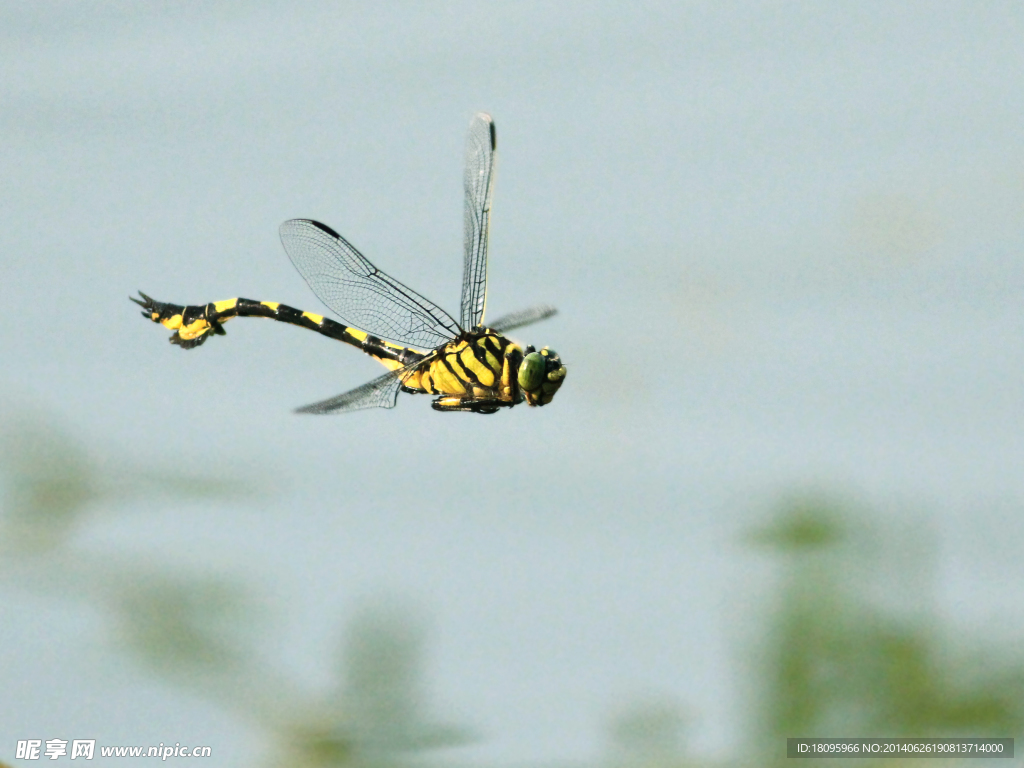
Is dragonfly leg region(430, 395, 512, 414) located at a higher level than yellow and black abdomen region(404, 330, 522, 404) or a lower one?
lower

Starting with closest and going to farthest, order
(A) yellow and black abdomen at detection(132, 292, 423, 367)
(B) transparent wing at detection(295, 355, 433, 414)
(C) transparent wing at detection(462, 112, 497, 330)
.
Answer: (B) transparent wing at detection(295, 355, 433, 414), (C) transparent wing at detection(462, 112, 497, 330), (A) yellow and black abdomen at detection(132, 292, 423, 367)

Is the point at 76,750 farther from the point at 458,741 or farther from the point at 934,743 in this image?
the point at 934,743

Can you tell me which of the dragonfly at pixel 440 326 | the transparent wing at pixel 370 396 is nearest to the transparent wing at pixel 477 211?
the dragonfly at pixel 440 326

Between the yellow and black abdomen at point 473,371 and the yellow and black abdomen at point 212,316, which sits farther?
the yellow and black abdomen at point 212,316

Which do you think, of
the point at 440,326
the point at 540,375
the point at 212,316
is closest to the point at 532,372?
the point at 540,375

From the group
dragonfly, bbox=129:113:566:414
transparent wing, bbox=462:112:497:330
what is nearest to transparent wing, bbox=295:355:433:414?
dragonfly, bbox=129:113:566:414

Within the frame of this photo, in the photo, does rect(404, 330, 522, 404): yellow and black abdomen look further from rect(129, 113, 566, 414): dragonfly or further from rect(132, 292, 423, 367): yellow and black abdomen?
rect(132, 292, 423, 367): yellow and black abdomen

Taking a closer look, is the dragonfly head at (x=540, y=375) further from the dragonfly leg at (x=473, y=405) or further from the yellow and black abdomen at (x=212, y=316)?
the yellow and black abdomen at (x=212, y=316)

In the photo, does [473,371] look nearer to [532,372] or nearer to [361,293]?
[532,372]
